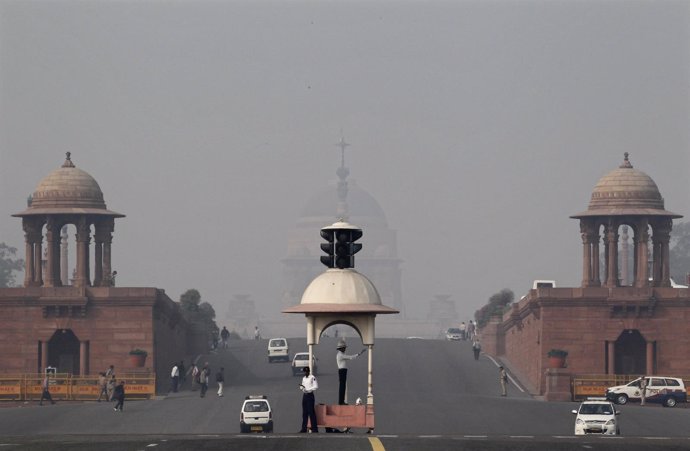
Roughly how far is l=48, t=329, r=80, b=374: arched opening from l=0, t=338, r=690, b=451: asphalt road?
20.7 ft

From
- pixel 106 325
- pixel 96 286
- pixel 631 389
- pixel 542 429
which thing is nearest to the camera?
pixel 542 429

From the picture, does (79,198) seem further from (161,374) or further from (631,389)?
(631,389)

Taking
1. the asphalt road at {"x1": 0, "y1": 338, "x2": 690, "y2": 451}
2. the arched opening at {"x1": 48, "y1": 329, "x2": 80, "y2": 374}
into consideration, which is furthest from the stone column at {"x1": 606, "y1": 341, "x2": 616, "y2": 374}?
the arched opening at {"x1": 48, "y1": 329, "x2": 80, "y2": 374}

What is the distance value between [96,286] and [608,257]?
2882 centimetres

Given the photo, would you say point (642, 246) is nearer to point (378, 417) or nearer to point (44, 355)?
point (378, 417)

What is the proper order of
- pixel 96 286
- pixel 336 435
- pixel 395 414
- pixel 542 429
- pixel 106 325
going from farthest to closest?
pixel 96 286 → pixel 106 325 → pixel 395 414 → pixel 542 429 → pixel 336 435

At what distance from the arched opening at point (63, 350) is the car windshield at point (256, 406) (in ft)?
97.1

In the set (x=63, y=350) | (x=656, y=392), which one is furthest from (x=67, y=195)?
(x=656, y=392)

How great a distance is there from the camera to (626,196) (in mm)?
105812

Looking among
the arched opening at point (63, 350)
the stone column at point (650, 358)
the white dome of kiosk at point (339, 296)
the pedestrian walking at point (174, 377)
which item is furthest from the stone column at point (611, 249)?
the white dome of kiosk at point (339, 296)

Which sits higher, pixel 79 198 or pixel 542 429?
pixel 79 198

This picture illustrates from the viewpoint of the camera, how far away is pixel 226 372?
10550 cm

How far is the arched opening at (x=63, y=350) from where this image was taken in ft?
323

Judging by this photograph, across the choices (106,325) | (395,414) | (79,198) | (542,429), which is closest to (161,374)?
(106,325)
